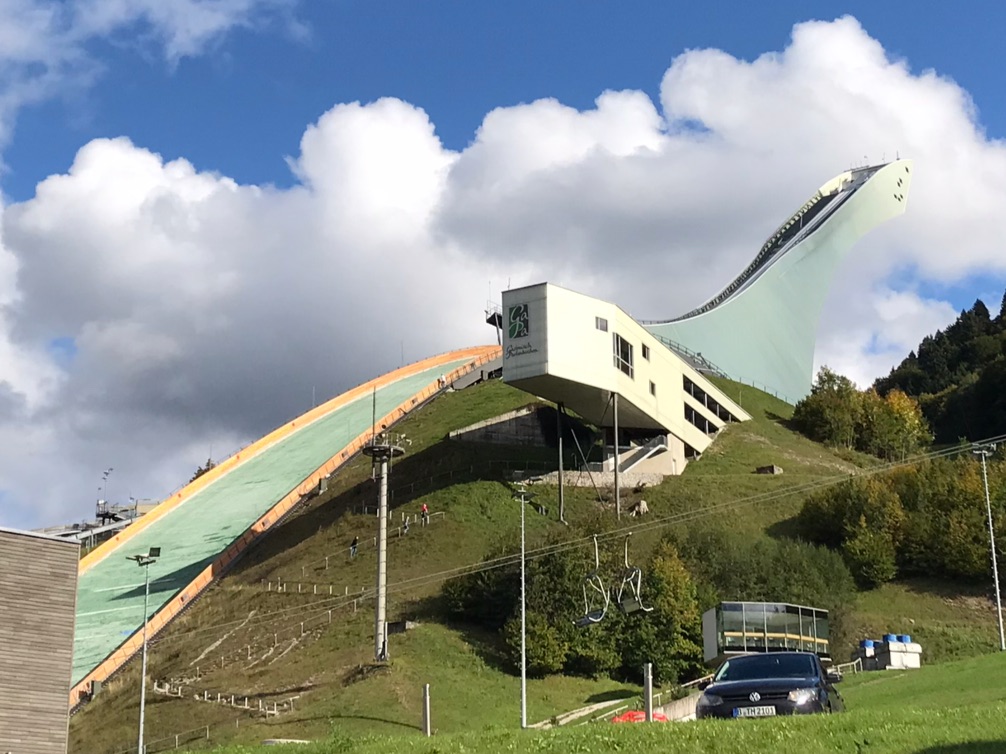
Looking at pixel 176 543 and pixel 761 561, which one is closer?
pixel 761 561

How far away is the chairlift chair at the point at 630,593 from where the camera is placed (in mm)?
45500

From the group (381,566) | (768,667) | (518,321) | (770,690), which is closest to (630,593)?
(381,566)

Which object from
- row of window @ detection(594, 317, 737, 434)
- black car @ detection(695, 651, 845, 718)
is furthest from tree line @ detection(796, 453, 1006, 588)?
black car @ detection(695, 651, 845, 718)

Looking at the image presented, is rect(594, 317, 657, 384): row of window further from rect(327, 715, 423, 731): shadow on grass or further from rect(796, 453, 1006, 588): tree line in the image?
rect(327, 715, 423, 731): shadow on grass

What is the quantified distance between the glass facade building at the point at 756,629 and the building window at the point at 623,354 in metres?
24.7

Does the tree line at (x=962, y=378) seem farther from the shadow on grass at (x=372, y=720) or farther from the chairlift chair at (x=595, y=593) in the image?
the shadow on grass at (x=372, y=720)

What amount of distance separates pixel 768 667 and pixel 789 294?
346 ft

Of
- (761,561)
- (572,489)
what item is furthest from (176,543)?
(761,561)

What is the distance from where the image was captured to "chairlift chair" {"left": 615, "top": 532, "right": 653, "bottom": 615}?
149ft

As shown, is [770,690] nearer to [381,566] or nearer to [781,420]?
[381,566]

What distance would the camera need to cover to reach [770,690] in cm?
1822

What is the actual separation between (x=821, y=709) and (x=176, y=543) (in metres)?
Result: 60.5

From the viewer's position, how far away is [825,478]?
74.2 m

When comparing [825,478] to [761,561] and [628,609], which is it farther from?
[628,609]
